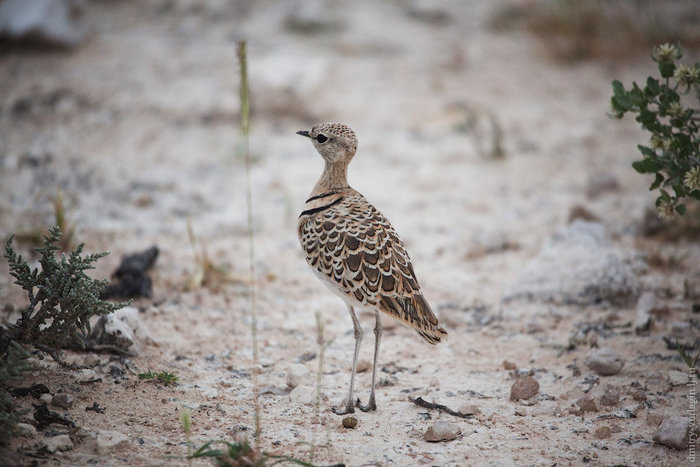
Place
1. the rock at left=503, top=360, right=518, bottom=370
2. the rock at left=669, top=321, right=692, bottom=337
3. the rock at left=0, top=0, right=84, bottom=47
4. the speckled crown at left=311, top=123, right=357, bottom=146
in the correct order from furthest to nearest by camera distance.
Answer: the rock at left=0, top=0, right=84, bottom=47, the rock at left=669, top=321, right=692, bottom=337, the rock at left=503, top=360, right=518, bottom=370, the speckled crown at left=311, top=123, right=357, bottom=146

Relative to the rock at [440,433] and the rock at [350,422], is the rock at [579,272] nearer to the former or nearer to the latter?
the rock at [440,433]

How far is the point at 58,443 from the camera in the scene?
2.77m

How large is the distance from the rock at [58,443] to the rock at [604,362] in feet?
9.53

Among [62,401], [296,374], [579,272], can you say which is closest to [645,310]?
[579,272]

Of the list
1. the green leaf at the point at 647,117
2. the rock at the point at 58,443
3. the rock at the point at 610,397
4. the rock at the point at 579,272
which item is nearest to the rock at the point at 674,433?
the rock at the point at 610,397

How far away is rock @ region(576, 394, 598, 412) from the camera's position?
11.2 ft

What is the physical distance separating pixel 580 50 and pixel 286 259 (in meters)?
6.17

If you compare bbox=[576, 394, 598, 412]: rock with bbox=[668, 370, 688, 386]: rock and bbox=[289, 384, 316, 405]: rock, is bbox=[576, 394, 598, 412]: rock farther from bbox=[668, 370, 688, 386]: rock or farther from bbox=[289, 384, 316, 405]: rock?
bbox=[289, 384, 316, 405]: rock

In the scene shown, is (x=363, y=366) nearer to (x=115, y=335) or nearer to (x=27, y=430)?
(x=115, y=335)

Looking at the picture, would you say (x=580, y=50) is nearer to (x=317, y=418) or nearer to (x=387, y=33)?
(x=387, y=33)

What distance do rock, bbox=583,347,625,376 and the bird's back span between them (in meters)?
0.99

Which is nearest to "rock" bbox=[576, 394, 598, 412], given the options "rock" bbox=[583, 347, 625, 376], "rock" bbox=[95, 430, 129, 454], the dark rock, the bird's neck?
"rock" bbox=[583, 347, 625, 376]

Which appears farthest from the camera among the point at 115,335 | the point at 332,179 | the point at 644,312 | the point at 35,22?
the point at 35,22

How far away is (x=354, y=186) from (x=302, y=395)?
353cm
